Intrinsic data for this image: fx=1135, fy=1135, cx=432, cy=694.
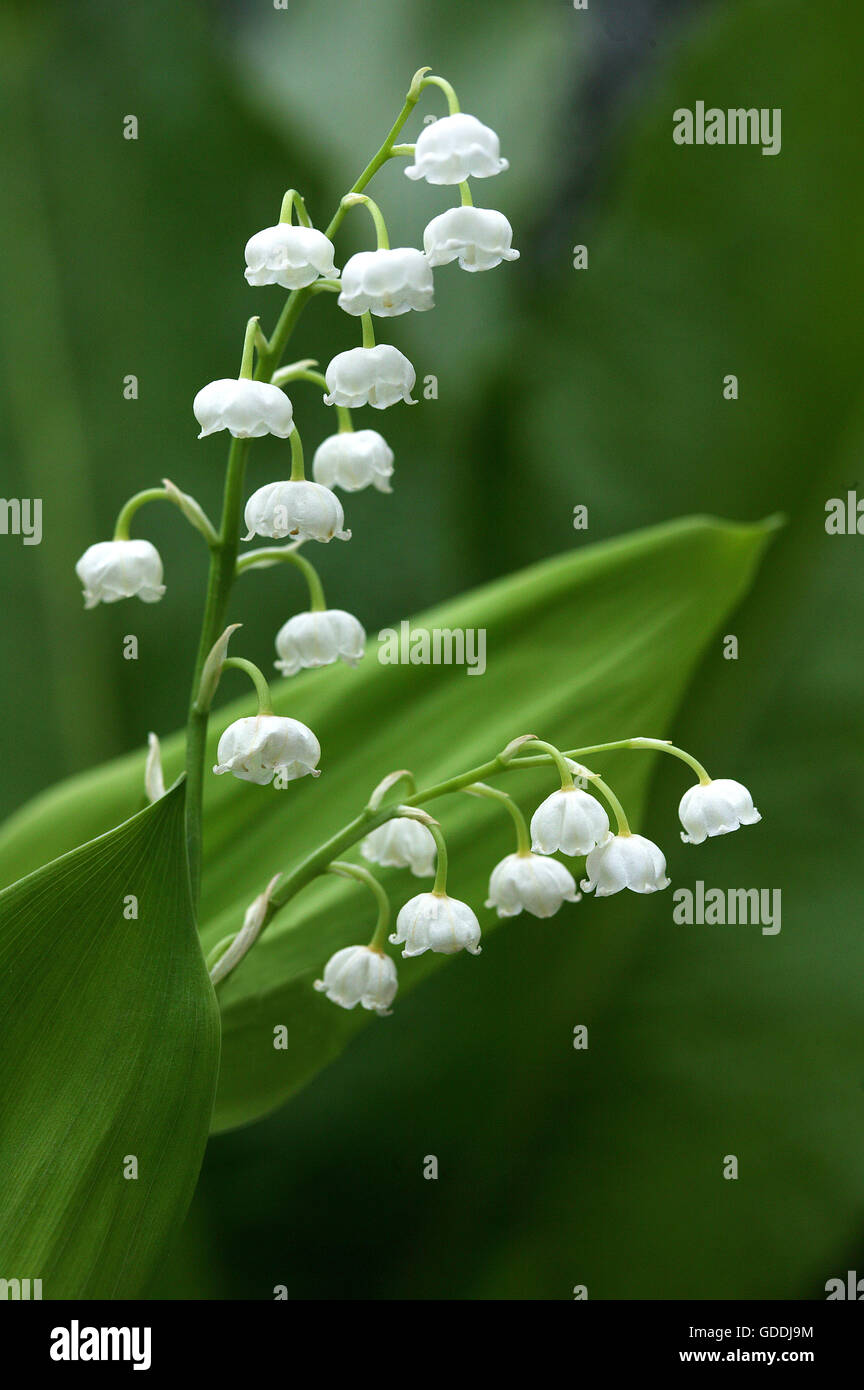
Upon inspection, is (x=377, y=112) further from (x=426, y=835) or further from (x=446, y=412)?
(x=426, y=835)

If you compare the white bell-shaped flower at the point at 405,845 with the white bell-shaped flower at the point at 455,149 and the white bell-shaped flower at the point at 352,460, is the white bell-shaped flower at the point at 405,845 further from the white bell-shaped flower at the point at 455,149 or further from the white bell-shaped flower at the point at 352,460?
the white bell-shaped flower at the point at 455,149

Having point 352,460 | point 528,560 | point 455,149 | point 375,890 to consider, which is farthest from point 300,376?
point 528,560

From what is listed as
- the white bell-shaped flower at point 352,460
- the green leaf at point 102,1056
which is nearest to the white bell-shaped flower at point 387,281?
the white bell-shaped flower at point 352,460

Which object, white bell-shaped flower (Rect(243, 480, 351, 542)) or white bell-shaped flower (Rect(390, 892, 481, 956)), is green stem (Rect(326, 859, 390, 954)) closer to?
white bell-shaped flower (Rect(390, 892, 481, 956))

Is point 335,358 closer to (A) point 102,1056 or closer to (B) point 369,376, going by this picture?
(B) point 369,376
